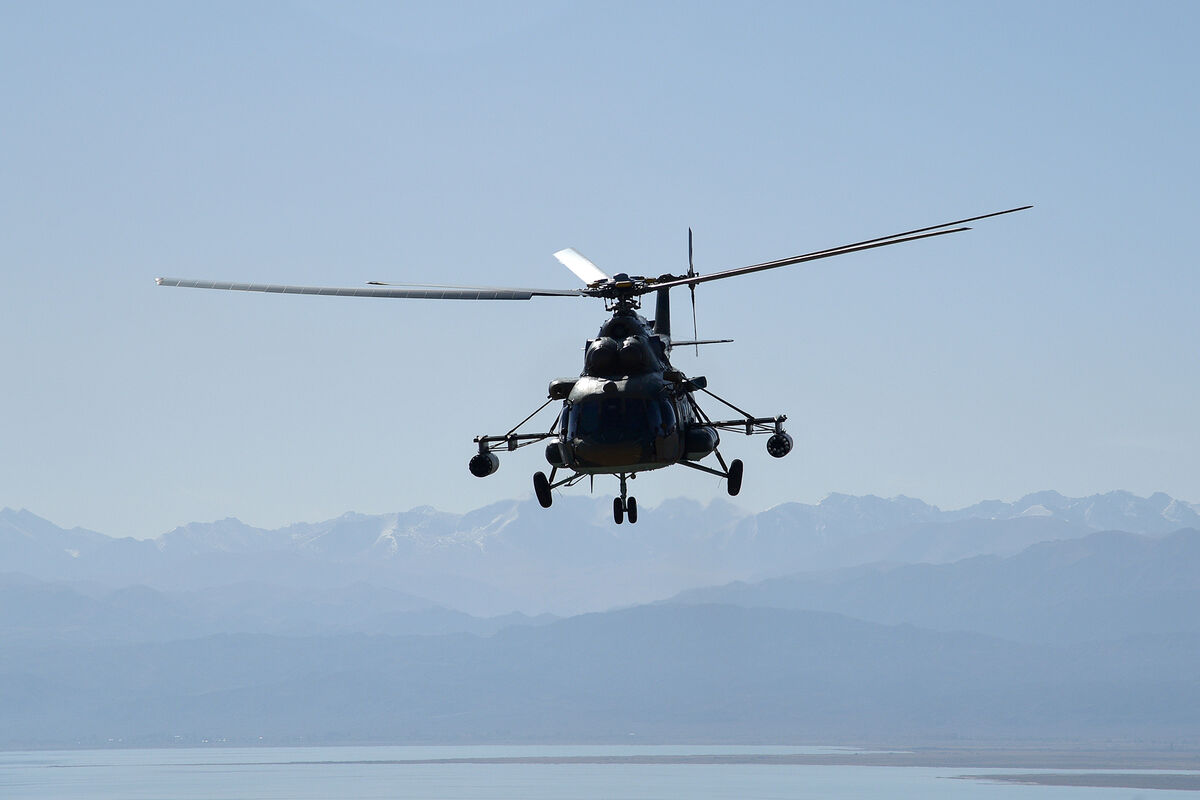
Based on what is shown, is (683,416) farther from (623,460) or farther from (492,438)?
(492,438)

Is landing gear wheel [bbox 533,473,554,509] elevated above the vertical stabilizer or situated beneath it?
situated beneath

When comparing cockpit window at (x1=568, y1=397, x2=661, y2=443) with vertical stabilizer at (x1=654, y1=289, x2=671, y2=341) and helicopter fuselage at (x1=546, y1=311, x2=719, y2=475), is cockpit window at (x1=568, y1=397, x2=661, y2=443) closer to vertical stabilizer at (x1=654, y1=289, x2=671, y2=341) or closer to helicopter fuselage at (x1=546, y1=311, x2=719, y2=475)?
helicopter fuselage at (x1=546, y1=311, x2=719, y2=475)

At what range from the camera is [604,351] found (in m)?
49.0

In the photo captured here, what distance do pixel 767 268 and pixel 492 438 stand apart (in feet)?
38.9

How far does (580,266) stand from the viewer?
53281 millimetres

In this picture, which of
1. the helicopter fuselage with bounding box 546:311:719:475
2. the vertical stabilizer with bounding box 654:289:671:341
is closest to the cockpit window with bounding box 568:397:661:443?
the helicopter fuselage with bounding box 546:311:719:475

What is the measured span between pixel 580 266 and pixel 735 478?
10.7m

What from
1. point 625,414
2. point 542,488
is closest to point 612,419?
point 625,414

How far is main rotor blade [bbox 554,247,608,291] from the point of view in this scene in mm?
52469

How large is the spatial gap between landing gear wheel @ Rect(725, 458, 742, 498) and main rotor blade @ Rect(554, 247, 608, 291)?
8672mm

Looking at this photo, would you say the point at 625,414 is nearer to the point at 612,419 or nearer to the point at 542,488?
the point at 612,419

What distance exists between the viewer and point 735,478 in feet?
159

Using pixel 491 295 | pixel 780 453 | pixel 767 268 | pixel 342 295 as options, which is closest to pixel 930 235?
pixel 767 268

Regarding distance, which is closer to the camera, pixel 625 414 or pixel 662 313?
pixel 625 414
